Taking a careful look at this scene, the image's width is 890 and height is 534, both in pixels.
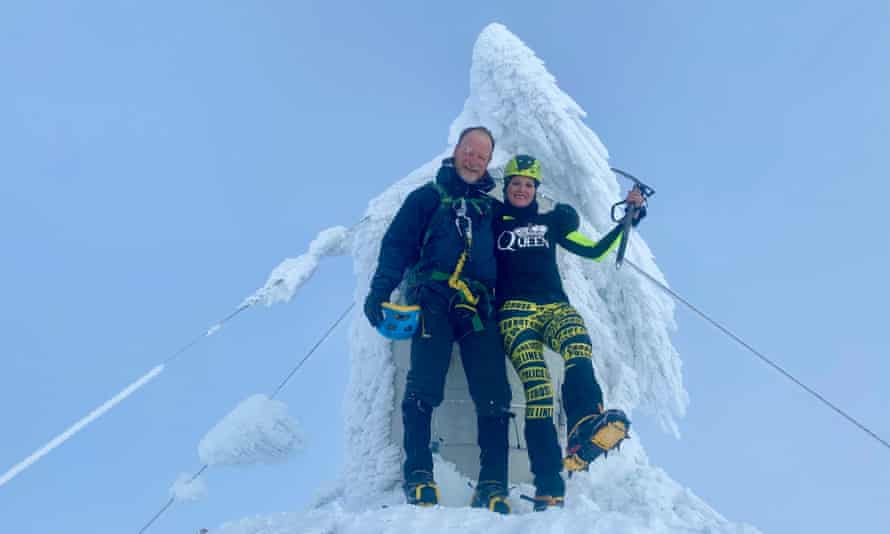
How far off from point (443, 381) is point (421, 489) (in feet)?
1.87

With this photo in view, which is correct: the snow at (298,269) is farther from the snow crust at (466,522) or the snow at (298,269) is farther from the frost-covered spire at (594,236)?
the snow crust at (466,522)

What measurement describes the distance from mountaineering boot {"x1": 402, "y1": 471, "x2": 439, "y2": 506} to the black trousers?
0.03m

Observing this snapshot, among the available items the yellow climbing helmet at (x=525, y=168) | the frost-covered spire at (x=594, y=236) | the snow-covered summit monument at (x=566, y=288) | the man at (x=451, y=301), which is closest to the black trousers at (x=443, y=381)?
the man at (x=451, y=301)

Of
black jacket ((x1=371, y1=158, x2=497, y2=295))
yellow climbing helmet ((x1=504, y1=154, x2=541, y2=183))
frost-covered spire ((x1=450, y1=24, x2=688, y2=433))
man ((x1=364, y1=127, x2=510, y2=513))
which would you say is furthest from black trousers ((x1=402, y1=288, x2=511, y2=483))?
frost-covered spire ((x1=450, y1=24, x2=688, y2=433))

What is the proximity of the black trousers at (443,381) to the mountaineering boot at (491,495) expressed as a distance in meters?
0.03

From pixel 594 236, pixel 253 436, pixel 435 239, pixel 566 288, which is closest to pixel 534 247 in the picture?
pixel 435 239

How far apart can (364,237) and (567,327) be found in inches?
73.7

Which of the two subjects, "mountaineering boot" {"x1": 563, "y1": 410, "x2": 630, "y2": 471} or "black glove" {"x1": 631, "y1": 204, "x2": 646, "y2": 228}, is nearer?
"mountaineering boot" {"x1": 563, "y1": 410, "x2": 630, "y2": 471}

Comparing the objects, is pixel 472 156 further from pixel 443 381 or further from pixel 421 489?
pixel 421 489

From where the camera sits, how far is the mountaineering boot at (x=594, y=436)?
290cm

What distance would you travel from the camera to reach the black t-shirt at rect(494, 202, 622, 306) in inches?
149

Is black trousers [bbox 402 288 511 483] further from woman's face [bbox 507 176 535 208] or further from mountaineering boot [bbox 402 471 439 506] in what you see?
woman's face [bbox 507 176 535 208]

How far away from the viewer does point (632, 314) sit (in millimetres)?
4785

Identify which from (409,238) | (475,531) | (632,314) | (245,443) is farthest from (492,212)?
(475,531)
